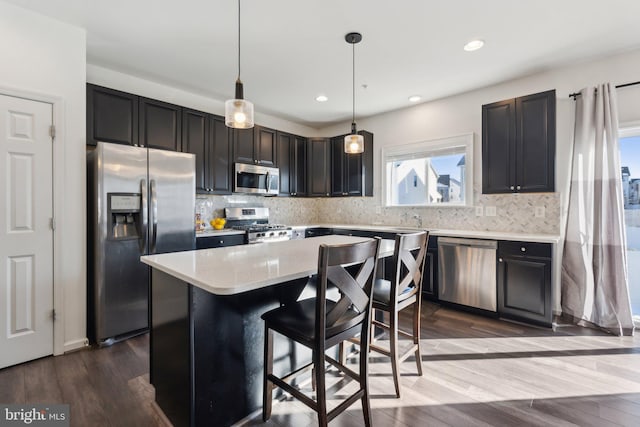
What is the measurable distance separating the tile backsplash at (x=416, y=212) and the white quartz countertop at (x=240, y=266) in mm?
2168

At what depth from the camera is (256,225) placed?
4371mm

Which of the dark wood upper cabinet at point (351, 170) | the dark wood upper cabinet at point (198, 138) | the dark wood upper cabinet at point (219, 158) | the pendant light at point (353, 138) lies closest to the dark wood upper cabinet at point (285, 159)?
the dark wood upper cabinet at point (351, 170)

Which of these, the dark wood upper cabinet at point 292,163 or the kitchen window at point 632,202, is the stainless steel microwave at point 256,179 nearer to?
the dark wood upper cabinet at point 292,163

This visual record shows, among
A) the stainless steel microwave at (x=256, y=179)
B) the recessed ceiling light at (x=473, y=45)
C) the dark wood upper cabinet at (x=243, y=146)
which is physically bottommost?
the stainless steel microwave at (x=256, y=179)

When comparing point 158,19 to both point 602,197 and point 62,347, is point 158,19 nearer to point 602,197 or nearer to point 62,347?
point 62,347

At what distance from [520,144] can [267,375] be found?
3.45 meters

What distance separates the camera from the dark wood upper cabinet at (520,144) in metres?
3.17

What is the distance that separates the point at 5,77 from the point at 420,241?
10.4ft

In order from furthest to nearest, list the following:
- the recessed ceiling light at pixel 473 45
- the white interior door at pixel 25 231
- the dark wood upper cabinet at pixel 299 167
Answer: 1. the dark wood upper cabinet at pixel 299 167
2. the recessed ceiling light at pixel 473 45
3. the white interior door at pixel 25 231

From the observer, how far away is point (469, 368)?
2.23m

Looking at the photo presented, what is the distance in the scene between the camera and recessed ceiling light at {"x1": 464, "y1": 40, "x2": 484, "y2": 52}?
2708mm

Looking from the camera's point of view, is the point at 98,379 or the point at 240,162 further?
the point at 240,162

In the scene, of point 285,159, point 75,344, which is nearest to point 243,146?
point 285,159

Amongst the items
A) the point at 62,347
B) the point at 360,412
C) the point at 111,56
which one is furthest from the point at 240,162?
the point at 360,412
